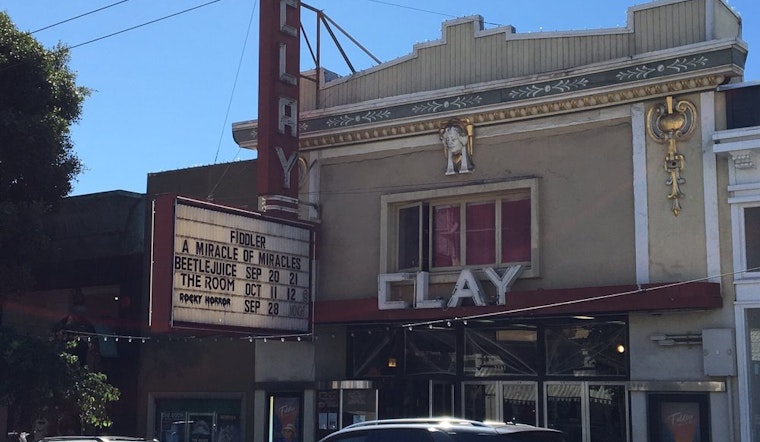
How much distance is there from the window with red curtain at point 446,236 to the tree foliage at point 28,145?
26.4ft

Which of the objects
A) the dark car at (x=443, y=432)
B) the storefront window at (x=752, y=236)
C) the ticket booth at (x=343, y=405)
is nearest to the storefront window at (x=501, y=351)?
the ticket booth at (x=343, y=405)

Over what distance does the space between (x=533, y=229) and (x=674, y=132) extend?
9.41 feet

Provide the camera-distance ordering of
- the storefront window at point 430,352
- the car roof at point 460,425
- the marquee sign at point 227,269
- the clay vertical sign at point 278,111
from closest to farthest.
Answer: the car roof at point 460,425
the marquee sign at point 227,269
the storefront window at point 430,352
the clay vertical sign at point 278,111

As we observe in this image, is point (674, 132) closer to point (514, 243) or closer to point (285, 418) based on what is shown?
point (514, 243)

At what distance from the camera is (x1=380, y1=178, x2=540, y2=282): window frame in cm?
1870

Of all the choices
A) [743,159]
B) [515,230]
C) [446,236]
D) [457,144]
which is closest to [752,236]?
[743,159]

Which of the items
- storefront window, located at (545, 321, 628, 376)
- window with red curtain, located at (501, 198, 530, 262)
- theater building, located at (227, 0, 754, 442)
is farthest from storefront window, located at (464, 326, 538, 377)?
window with red curtain, located at (501, 198, 530, 262)

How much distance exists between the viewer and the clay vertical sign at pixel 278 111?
20.4 m

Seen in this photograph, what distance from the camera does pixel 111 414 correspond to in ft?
78.8

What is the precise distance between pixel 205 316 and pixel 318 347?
11.4 feet

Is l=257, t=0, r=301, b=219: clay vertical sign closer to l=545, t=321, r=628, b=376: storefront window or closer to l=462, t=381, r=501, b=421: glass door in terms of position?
l=462, t=381, r=501, b=421: glass door

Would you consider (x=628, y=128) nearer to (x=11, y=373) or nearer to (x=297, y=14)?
(x=297, y=14)

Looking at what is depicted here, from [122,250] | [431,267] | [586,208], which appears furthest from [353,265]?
[122,250]

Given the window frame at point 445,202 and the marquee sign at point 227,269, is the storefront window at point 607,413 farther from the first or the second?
the marquee sign at point 227,269
